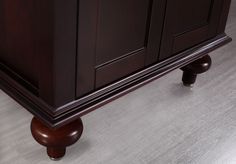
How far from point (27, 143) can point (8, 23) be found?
0.95 feet

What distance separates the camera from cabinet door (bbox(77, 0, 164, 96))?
778mm

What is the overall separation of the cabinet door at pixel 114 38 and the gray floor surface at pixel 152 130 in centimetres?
18

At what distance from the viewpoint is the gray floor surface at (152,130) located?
0.96 metres

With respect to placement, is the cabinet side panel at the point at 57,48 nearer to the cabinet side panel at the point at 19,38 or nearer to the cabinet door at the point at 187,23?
the cabinet side panel at the point at 19,38

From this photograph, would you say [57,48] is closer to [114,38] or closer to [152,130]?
[114,38]

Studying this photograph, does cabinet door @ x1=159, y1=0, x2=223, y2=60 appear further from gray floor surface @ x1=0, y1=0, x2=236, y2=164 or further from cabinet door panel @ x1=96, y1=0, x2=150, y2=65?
gray floor surface @ x1=0, y1=0, x2=236, y2=164

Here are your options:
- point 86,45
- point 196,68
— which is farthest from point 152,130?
point 86,45

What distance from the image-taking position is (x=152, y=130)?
105cm

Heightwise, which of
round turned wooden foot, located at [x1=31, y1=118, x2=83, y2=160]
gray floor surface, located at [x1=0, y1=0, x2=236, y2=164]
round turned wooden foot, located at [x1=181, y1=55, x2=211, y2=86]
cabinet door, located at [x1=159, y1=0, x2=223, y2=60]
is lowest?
gray floor surface, located at [x1=0, y1=0, x2=236, y2=164]

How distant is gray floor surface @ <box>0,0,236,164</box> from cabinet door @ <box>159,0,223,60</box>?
18 cm

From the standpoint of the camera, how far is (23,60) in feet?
2.78

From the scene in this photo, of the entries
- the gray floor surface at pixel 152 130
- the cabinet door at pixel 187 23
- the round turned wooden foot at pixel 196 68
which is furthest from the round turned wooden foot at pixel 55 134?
the round turned wooden foot at pixel 196 68

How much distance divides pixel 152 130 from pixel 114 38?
30cm

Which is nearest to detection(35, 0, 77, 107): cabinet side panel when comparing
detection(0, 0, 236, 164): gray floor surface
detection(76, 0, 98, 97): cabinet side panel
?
detection(76, 0, 98, 97): cabinet side panel
